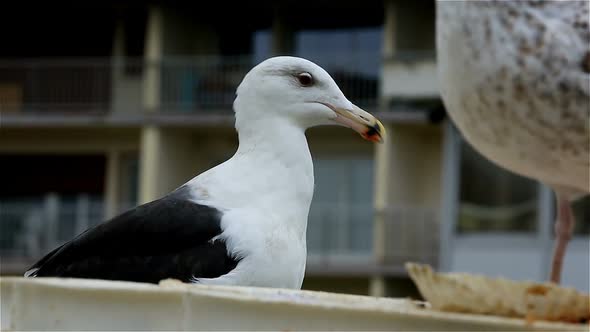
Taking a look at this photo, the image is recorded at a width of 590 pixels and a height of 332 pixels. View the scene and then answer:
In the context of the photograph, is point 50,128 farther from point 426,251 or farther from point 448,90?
point 448,90

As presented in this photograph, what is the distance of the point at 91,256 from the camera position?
3.38 metres

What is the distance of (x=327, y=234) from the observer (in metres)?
21.2

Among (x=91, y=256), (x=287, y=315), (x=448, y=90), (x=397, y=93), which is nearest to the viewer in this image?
(x=287, y=315)

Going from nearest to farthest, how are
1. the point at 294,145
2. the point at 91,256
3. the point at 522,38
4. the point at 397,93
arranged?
the point at 522,38
the point at 91,256
the point at 294,145
the point at 397,93

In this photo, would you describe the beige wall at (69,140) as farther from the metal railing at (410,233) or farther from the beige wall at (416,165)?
the metal railing at (410,233)

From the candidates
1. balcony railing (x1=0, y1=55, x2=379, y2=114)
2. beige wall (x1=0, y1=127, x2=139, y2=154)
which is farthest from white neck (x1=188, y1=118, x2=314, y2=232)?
beige wall (x1=0, y1=127, x2=139, y2=154)

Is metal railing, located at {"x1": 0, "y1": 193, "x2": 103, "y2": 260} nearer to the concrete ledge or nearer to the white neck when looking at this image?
the white neck

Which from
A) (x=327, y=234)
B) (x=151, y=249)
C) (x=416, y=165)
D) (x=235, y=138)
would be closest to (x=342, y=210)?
(x=327, y=234)

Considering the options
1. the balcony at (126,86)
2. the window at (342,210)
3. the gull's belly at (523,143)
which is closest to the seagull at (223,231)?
the gull's belly at (523,143)

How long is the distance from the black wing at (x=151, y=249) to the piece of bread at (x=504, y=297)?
1684 millimetres

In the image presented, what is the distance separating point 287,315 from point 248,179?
1.75 meters

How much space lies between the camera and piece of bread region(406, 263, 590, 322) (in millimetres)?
1606

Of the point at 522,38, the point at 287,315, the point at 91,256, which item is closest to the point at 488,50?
the point at 522,38

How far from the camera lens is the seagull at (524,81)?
2342mm
